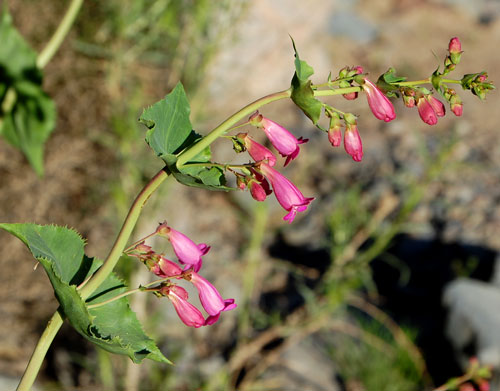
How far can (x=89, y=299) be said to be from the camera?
1272 mm

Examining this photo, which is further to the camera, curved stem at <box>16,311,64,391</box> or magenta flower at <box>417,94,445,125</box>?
magenta flower at <box>417,94,445,125</box>

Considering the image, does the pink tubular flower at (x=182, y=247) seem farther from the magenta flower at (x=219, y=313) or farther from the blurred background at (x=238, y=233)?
the blurred background at (x=238, y=233)

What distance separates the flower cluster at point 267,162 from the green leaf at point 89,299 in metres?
0.33

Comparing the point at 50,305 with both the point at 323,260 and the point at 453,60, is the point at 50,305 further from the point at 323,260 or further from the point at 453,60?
the point at 453,60

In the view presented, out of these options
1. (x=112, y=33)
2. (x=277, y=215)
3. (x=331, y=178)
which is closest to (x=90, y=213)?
(x=112, y=33)

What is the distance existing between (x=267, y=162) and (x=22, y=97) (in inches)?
57.7

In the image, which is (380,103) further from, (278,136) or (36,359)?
(36,359)

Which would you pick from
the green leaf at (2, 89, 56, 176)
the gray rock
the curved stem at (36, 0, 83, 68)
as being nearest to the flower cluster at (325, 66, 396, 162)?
the curved stem at (36, 0, 83, 68)

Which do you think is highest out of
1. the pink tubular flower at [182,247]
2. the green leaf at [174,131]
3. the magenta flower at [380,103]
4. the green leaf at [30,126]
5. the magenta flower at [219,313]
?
the green leaf at [30,126]

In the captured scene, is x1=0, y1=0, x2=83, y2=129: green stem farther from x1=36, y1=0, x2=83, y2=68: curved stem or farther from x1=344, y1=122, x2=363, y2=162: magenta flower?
x1=344, y1=122, x2=363, y2=162: magenta flower

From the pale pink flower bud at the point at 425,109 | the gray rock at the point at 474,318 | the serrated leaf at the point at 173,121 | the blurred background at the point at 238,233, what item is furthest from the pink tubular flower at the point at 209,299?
the gray rock at the point at 474,318

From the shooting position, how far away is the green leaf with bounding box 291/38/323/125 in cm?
105

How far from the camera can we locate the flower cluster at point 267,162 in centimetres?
119

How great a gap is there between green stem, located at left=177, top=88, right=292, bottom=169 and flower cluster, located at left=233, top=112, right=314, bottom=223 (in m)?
0.12
